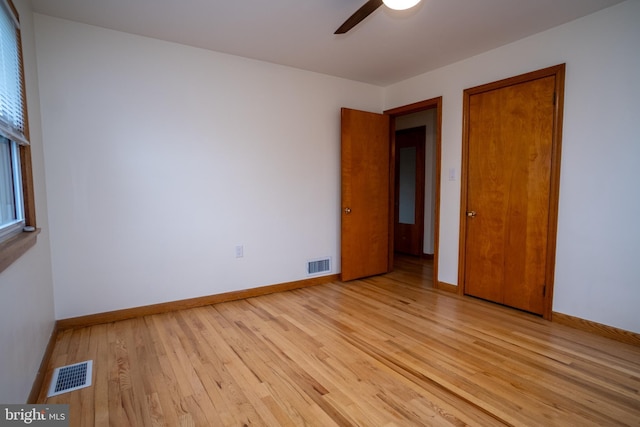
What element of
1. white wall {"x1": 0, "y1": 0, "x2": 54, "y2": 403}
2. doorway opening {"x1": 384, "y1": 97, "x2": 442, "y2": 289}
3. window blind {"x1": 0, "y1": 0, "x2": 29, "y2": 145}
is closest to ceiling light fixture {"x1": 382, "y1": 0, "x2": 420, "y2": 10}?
window blind {"x1": 0, "y1": 0, "x2": 29, "y2": 145}

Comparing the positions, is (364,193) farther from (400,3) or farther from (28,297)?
Result: (28,297)

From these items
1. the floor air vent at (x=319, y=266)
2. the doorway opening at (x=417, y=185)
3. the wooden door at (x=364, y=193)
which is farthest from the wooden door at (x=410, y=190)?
the floor air vent at (x=319, y=266)

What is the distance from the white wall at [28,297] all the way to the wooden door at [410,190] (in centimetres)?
487

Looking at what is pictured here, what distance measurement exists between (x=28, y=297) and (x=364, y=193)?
3.27 m

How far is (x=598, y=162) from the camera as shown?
254 centimetres

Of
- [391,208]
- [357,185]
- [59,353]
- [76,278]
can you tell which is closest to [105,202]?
[76,278]

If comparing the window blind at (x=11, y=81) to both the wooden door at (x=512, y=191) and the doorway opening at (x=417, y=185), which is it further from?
the doorway opening at (x=417, y=185)

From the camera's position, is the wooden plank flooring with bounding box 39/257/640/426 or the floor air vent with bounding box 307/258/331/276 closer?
the wooden plank flooring with bounding box 39/257/640/426

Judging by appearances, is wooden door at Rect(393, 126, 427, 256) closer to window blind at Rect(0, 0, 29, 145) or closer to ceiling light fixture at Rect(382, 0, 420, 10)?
ceiling light fixture at Rect(382, 0, 420, 10)

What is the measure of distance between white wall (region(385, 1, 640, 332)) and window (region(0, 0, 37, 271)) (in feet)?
12.4

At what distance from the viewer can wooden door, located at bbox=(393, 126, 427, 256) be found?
213 inches

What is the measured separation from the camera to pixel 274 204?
11.8ft

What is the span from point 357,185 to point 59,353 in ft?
10.5

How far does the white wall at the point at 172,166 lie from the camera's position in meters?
2.60
